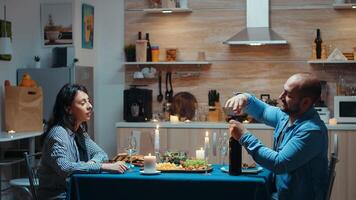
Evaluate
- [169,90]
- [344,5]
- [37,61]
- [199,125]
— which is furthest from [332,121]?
[37,61]

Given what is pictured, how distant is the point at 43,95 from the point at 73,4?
1062 mm

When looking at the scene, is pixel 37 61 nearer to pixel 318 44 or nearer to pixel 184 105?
pixel 184 105

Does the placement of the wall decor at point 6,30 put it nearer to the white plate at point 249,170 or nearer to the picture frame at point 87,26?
the picture frame at point 87,26

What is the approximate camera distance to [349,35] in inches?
259

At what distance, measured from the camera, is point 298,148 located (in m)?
3.20

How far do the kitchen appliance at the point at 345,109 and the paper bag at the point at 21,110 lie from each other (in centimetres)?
303

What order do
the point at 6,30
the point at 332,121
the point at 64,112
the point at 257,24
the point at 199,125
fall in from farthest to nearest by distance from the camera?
the point at 257,24 < the point at 199,125 < the point at 332,121 < the point at 6,30 < the point at 64,112

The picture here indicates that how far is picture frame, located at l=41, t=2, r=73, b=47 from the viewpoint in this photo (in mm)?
6621

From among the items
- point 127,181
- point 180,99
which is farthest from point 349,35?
point 127,181

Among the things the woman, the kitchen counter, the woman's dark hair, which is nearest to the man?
the woman

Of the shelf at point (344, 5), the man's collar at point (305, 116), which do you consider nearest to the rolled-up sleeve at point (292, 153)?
the man's collar at point (305, 116)

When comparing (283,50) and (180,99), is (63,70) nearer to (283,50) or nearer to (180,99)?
(180,99)

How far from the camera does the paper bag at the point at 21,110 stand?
5871 mm

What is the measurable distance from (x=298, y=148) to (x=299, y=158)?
5cm
